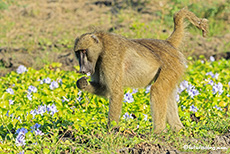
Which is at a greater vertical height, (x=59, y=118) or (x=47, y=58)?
(x=47, y=58)

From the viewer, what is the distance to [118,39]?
452cm

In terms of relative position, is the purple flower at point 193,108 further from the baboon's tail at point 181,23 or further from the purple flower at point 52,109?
the purple flower at point 52,109

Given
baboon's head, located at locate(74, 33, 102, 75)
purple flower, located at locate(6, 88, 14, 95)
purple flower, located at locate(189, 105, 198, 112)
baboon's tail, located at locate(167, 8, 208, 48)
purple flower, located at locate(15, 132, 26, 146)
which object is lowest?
purple flower, located at locate(15, 132, 26, 146)

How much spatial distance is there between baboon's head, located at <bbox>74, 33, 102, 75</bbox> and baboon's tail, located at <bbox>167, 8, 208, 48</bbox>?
1.11m

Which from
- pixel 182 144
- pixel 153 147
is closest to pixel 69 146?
pixel 153 147

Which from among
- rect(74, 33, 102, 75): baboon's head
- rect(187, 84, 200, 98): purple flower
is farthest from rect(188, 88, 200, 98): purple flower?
rect(74, 33, 102, 75): baboon's head

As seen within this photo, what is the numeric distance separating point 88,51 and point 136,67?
657mm

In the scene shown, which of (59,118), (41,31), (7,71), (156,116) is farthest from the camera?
(41,31)

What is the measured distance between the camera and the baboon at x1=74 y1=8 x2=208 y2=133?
4.26m

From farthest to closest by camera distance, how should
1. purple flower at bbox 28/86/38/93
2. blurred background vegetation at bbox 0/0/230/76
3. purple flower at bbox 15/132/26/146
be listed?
blurred background vegetation at bbox 0/0/230/76 → purple flower at bbox 28/86/38/93 → purple flower at bbox 15/132/26/146

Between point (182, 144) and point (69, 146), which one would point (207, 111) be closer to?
point (182, 144)

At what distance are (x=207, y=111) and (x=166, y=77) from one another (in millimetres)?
1068

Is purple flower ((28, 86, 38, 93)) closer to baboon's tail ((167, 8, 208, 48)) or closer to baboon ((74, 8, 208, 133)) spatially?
baboon ((74, 8, 208, 133))

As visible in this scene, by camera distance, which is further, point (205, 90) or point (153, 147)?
point (205, 90)
